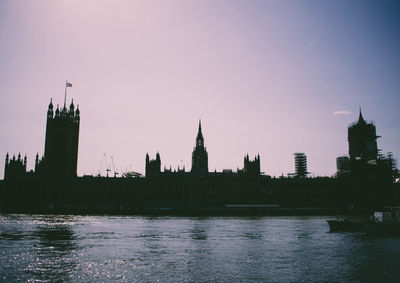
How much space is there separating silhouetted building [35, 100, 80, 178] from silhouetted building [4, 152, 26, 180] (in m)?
6.34

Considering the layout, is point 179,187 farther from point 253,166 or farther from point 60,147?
point 60,147

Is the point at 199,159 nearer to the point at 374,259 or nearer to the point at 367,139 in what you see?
the point at 367,139

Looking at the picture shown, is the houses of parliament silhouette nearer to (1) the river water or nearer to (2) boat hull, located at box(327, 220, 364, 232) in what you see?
(2) boat hull, located at box(327, 220, 364, 232)

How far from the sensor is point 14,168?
16850cm

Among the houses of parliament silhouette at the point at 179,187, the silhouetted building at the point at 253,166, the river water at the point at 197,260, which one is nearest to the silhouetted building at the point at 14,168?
the houses of parliament silhouette at the point at 179,187

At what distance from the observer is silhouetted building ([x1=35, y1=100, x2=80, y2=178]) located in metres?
166

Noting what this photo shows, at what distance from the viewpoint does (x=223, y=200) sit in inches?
6388

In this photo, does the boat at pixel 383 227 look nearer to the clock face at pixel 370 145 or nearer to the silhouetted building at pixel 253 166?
the silhouetted building at pixel 253 166

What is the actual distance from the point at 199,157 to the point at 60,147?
67.4 m

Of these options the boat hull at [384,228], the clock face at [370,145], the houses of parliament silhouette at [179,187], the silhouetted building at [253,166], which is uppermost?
the clock face at [370,145]

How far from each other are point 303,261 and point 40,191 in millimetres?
153677

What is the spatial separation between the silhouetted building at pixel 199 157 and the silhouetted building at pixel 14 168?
267ft

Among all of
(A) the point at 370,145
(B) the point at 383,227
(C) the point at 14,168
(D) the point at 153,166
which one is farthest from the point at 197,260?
(A) the point at 370,145

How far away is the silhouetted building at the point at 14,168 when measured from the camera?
548 feet
